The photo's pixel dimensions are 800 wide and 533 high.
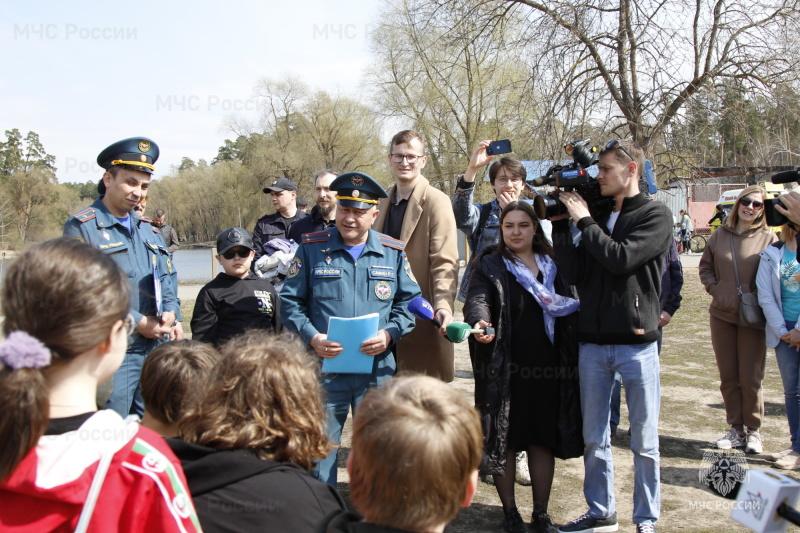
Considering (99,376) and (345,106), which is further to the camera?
(345,106)

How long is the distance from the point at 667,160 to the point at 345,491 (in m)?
9.17

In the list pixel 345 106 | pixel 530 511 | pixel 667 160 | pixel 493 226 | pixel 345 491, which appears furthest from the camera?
pixel 345 106

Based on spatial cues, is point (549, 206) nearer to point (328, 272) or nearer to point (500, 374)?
point (500, 374)

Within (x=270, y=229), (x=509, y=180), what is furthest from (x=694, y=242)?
(x=509, y=180)

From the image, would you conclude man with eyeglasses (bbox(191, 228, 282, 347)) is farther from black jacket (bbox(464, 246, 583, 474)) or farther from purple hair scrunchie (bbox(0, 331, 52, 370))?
purple hair scrunchie (bbox(0, 331, 52, 370))

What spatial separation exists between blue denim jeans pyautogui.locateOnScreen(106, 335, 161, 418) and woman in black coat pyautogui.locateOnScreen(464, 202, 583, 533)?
195cm

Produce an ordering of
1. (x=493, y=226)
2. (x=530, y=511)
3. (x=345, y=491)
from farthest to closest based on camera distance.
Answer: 1. (x=493, y=226)
2. (x=345, y=491)
3. (x=530, y=511)

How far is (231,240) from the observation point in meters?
4.32

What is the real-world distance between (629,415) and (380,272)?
1613 millimetres

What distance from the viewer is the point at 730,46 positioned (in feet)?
32.4

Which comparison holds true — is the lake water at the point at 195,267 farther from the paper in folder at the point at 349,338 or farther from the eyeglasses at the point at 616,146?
the eyeglasses at the point at 616,146

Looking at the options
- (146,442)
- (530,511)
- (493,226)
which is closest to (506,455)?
(530,511)

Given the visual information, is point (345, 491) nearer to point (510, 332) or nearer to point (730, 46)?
point (510, 332)

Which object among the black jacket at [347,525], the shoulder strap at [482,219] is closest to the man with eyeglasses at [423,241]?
the shoulder strap at [482,219]
